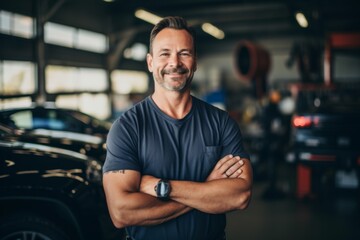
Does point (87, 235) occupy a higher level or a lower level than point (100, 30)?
lower

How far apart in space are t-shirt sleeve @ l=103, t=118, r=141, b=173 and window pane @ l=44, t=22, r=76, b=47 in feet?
30.9

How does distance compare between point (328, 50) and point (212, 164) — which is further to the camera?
point (328, 50)

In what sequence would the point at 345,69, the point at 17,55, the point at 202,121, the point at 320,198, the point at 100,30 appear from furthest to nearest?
1. the point at 345,69
2. the point at 100,30
3. the point at 17,55
4. the point at 320,198
5. the point at 202,121

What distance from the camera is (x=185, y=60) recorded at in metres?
1.93

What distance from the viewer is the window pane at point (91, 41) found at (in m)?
12.8

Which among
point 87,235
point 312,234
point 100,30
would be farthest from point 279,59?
point 87,235

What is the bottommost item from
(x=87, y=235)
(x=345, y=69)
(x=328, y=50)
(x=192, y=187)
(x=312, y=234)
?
(x=312, y=234)

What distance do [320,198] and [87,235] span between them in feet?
13.9

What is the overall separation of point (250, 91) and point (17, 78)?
17.6ft

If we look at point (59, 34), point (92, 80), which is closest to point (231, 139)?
point (59, 34)

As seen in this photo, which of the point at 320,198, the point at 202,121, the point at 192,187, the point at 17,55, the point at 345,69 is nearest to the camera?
the point at 192,187

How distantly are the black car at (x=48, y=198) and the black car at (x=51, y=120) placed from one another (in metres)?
2.17

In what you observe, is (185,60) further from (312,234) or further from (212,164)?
(312,234)

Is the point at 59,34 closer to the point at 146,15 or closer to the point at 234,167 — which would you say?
the point at 146,15
